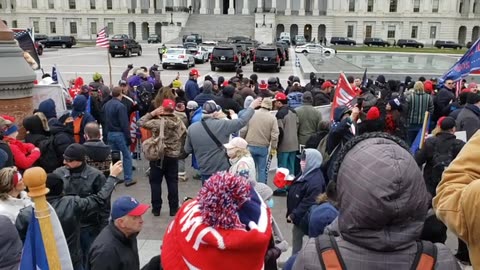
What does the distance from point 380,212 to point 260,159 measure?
263 inches

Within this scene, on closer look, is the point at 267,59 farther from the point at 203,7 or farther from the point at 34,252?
the point at 203,7

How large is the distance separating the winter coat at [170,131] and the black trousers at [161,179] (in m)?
0.14

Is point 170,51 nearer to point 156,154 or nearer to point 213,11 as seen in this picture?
point 156,154

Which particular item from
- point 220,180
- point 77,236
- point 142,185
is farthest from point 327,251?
point 142,185

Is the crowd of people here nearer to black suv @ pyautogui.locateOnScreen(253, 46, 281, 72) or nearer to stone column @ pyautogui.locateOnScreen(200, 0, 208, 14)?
black suv @ pyautogui.locateOnScreen(253, 46, 281, 72)

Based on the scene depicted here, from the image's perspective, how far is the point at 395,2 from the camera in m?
82.1

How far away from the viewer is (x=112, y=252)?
11.6ft

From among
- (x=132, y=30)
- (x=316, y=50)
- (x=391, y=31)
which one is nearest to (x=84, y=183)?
(x=316, y=50)

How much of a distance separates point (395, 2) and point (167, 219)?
8312 centimetres

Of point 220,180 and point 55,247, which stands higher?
point 220,180

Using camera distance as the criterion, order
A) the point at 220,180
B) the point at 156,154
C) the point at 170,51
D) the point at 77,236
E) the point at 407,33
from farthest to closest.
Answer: the point at 407,33
the point at 170,51
the point at 156,154
the point at 77,236
the point at 220,180

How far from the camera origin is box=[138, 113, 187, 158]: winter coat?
730 centimetres

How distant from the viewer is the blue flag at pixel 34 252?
10.1 feet

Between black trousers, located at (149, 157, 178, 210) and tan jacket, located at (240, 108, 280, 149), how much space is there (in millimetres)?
1440
